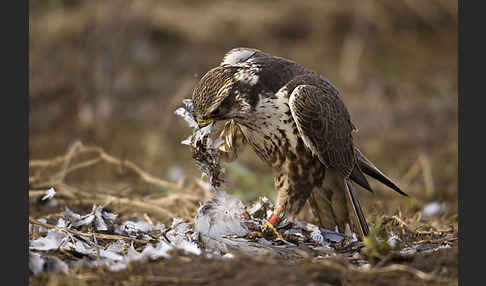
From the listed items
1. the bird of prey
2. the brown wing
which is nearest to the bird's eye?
the bird of prey

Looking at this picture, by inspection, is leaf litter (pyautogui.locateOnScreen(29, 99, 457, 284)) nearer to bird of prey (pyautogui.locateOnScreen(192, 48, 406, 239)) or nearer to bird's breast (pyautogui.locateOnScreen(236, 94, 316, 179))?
bird of prey (pyautogui.locateOnScreen(192, 48, 406, 239))

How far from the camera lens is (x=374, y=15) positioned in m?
11.7

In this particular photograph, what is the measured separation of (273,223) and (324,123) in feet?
2.31

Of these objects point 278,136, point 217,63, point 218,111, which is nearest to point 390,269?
point 278,136

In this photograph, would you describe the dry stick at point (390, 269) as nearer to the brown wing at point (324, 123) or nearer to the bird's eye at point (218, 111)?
the brown wing at point (324, 123)

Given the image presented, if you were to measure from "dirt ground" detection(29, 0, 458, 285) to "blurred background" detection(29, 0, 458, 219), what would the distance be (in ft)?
0.08

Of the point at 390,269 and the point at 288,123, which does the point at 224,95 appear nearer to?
the point at 288,123

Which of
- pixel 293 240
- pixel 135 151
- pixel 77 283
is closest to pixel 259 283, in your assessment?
pixel 77 283

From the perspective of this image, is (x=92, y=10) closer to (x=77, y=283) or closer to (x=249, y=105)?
(x=249, y=105)

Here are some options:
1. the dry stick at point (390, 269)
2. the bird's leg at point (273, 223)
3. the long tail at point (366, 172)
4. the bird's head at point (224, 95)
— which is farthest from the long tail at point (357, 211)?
the dry stick at point (390, 269)

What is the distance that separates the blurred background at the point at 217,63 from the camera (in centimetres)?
768

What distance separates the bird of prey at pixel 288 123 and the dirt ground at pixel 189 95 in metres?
0.39

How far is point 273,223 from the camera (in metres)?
3.88

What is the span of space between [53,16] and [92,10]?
2345mm
